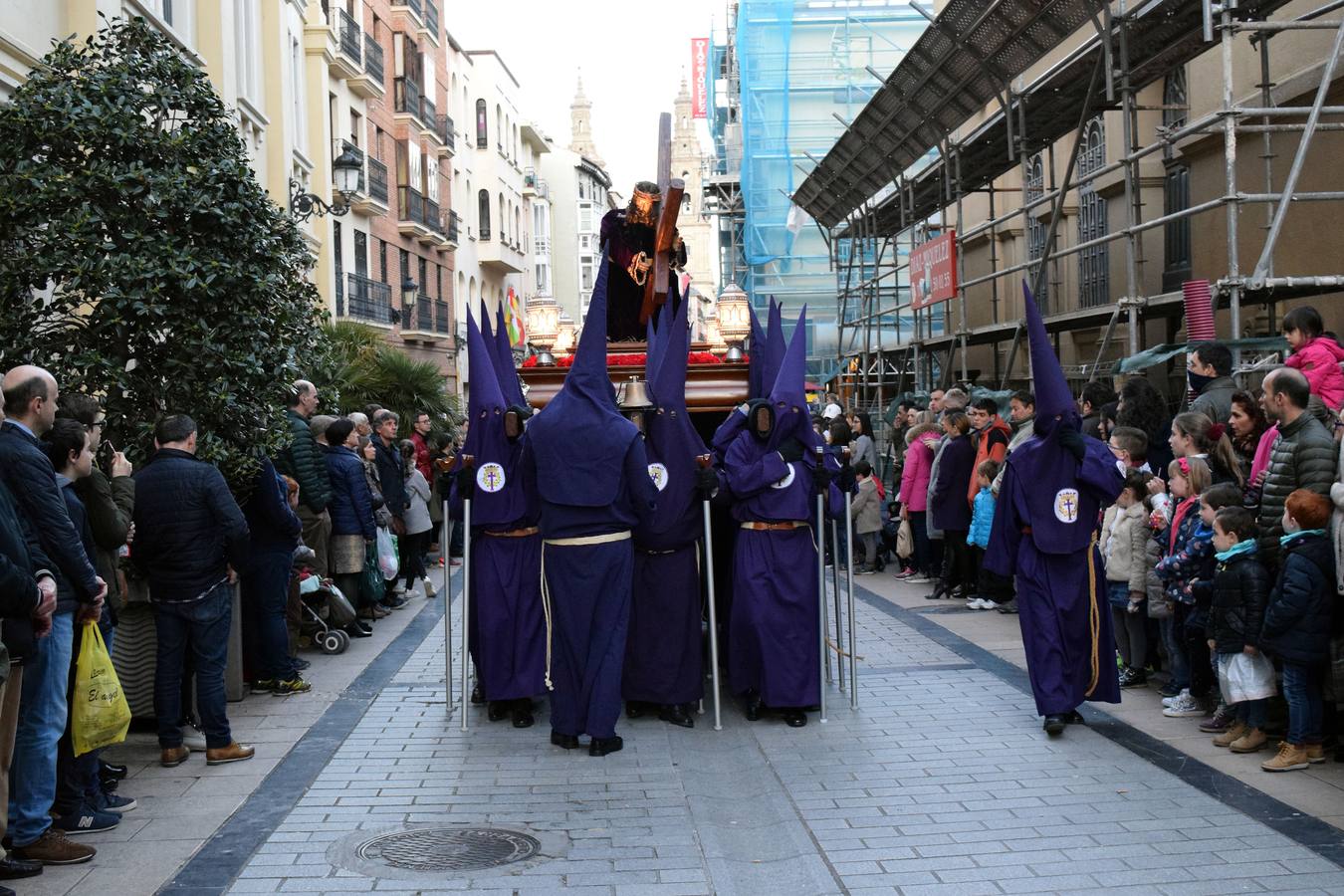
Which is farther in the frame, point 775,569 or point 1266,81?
point 1266,81

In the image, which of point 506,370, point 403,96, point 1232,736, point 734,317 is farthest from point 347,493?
point 403,96

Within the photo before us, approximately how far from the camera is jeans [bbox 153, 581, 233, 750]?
742 centimetres

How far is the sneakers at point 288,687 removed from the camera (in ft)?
31.5

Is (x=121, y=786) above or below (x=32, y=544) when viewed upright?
below

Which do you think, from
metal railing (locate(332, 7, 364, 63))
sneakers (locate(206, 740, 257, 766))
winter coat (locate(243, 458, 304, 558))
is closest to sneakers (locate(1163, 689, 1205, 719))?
sneakers (locate(206, 740, 257, 766))

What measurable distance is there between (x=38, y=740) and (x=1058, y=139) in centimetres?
1573

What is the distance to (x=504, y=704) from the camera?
8.83 metres

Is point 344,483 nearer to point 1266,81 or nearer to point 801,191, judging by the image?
point 1266,81

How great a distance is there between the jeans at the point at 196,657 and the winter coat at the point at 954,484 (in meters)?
7.92

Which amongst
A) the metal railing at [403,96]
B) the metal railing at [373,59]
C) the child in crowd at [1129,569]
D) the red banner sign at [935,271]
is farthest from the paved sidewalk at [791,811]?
the metal railing at [403,96]

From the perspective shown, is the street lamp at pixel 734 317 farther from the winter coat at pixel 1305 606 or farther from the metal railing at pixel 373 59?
the metal railing at pixel 373 59

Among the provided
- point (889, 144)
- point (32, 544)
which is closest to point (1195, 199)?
point (889, 144)

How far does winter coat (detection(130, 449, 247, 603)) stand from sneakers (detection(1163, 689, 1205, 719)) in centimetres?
521

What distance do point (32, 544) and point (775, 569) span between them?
4.18 meters
